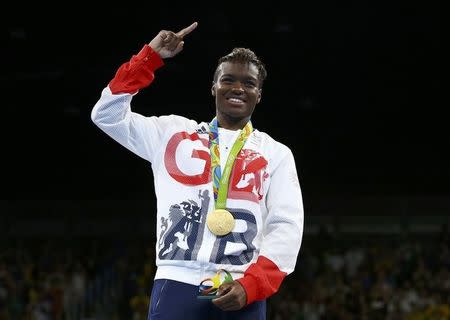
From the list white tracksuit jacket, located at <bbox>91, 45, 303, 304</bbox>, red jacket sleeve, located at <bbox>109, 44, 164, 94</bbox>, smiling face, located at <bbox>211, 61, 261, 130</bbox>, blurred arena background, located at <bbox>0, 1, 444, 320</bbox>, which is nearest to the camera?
white tracksuit jacket, located at <bbox>91, 45, 303, 304</bbox>

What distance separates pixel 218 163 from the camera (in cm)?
356

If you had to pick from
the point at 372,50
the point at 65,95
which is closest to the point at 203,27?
the point at 372,50

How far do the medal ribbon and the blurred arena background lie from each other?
7850 mm

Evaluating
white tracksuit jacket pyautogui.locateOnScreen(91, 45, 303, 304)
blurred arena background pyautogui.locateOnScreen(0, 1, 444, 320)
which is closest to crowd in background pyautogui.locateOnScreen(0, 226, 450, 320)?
blurred arena background pyautogui.locateOnScreen(0, 1, 444, 320)

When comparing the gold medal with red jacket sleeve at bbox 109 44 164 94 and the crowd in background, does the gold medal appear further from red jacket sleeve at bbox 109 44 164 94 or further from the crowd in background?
the crowd in background

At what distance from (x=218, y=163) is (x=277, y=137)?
509 inches

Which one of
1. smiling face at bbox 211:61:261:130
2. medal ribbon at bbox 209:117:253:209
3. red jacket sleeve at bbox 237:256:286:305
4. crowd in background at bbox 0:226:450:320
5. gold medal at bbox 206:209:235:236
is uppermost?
smiling face at bbox 211:61:261:130

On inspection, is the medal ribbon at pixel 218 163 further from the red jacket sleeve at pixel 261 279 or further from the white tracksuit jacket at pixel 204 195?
the red jacket sleeve at pixel 261 279

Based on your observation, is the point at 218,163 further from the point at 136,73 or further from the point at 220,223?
the point at 136,73

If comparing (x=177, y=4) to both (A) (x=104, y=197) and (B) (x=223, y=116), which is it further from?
(B) (x=223, y=116)

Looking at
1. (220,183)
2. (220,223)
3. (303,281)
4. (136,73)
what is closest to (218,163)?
(220,183)

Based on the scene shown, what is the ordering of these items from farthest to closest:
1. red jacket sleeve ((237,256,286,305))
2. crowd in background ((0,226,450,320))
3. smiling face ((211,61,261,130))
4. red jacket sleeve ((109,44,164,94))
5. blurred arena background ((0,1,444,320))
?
blurred arena background ((0,1,444,320)) < crowd in background ((0,226,450,320)) < smiling face ((211,61,261,130)) < red jacket sleeve ((109,44,164,94)) < red jacket sleeve ((237,256,286,305))

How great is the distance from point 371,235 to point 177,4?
531 cm

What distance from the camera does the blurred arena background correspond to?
12273mm
